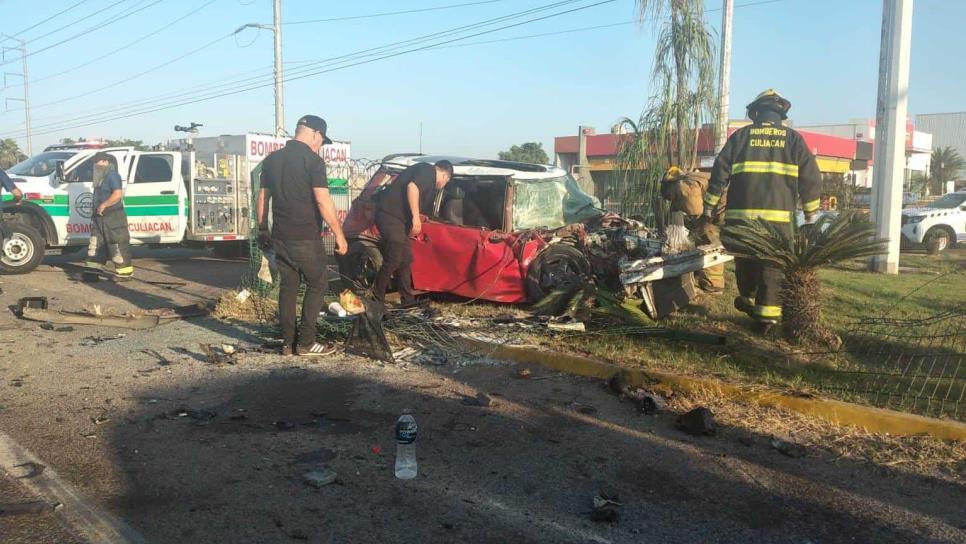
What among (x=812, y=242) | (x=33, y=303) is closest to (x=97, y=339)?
(x=33, y=303)

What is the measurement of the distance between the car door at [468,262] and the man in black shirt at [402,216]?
0.26 meters

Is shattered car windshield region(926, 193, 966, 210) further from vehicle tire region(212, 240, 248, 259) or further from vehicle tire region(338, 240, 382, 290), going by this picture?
vehicle tire region(212, 240, 248, 259)

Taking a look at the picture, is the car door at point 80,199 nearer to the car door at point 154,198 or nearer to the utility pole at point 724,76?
the car door at point 154,198

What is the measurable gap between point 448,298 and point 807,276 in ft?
13.1

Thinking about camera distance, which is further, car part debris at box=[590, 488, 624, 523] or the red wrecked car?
the red wrecked car

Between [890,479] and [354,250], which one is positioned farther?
[354,250]

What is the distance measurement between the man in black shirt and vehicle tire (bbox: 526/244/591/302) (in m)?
1.30

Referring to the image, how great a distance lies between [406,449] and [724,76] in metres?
11.2

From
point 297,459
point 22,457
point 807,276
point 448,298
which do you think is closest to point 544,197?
point 448,298

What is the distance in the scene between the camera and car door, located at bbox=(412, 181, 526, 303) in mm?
7996

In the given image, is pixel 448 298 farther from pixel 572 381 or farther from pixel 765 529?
pixel 765 529

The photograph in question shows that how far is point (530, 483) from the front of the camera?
385cm

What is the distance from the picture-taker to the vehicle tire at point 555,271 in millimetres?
7883

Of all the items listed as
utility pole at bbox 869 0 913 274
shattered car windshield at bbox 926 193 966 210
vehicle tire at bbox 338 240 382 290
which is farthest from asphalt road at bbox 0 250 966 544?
shattered car windshield at bbox 926 193 966 210
